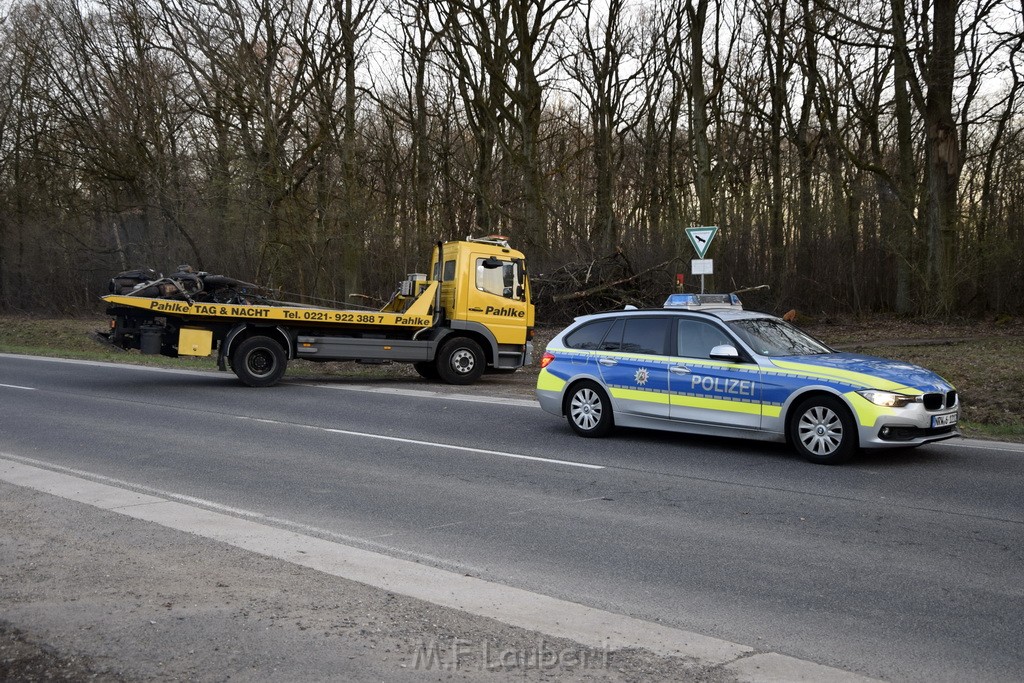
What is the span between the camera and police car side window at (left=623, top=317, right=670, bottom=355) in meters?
11.7

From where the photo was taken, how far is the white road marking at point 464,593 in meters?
4.82

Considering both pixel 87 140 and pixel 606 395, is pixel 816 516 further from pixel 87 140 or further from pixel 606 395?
pixel 87 140

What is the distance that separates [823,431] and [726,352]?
1.30m

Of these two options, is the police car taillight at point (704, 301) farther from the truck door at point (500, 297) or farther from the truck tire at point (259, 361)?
the truck tire at point (259, 361)

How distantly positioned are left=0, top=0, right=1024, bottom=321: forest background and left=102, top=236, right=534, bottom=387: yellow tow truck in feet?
32.4

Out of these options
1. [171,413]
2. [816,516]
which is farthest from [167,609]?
[171,413]

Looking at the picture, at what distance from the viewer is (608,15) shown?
121 feet

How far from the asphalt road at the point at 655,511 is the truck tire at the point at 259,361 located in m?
3.94

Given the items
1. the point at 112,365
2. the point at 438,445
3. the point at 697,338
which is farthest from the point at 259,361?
the point at 697,338

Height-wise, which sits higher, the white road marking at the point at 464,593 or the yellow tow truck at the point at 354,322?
the yellow tow truck at the point at 354,322

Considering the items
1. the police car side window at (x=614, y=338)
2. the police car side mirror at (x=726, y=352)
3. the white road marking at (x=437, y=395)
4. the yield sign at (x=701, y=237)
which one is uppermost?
the yield sign at (x=701, y=237)

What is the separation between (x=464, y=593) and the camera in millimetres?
5859

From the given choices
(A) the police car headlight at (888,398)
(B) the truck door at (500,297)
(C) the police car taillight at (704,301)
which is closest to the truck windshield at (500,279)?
(B) the truck door at (500,297)

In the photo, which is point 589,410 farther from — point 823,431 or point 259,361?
point 259,361
